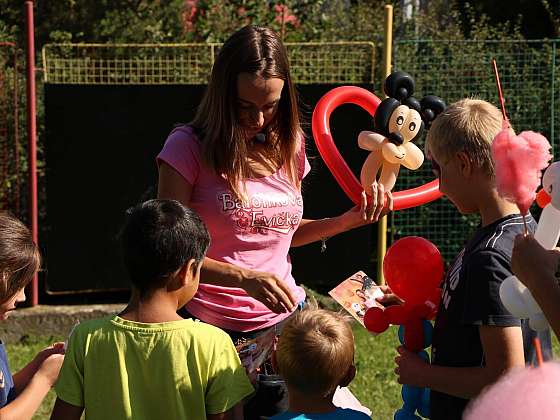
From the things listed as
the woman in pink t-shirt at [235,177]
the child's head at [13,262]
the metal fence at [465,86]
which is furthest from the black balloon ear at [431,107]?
the metal fence at [465,86]

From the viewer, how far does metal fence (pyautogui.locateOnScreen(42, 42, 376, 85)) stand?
6391 mm

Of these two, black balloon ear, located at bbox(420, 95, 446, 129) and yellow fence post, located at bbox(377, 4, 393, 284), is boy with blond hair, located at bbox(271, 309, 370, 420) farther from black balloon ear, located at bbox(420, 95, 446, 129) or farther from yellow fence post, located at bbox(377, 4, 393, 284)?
yellow fence post, located at bbox(377, 4, 393, 284)

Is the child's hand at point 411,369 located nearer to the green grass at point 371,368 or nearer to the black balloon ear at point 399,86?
the black balloon ear at point 399,86

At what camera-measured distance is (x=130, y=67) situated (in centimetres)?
643

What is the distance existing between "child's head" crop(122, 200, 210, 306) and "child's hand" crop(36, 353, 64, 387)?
0.34 metres

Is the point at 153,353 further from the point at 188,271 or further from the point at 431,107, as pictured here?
the point at 431,107

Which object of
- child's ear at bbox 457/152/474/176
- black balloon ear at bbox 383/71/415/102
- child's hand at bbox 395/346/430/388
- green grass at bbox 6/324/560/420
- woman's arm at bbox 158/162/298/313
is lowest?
green grass at bbox 6/324/560/420

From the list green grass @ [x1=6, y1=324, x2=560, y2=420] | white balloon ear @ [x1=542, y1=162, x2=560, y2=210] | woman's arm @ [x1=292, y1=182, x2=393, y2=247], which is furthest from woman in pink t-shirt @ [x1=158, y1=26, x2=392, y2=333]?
green grass @ [x1=6, y1=324, x2=560, y2=420]

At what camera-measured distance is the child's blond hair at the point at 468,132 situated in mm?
2328

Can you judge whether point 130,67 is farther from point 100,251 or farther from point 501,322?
point 501,322

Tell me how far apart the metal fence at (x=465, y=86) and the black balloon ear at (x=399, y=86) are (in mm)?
3602

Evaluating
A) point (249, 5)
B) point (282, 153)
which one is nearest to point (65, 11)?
point (249, 5)

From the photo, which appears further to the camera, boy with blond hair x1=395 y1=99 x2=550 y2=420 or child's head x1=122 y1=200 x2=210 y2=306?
child's head x1=122 y1=200 x2=210 y2=306

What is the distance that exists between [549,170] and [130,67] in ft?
15.7
